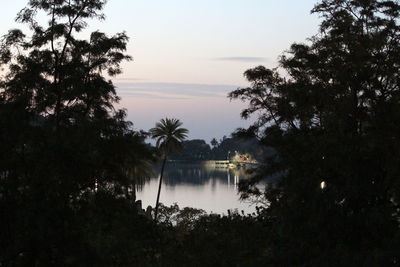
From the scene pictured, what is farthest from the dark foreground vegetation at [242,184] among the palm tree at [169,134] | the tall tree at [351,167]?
the palm tree at [169,134]

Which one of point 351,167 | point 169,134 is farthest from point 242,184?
point 169,134

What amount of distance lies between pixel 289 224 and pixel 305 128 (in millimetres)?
14960

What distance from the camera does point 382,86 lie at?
21.9m

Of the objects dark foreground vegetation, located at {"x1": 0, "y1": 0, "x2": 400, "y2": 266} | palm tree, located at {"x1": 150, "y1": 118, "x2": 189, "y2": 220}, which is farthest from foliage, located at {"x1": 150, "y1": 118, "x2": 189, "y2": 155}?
dark foreground vegetation, located at {"x1": 0, "y1": 0, "x2": 400, "y2": 266}

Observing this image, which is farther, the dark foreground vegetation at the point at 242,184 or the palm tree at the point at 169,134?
the palm tree at the point at 169,134

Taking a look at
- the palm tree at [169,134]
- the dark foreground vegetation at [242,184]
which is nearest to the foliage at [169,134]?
the palm tree at [169,134]

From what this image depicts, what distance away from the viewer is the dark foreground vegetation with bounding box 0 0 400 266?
12.3 metres

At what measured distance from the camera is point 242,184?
3300cm

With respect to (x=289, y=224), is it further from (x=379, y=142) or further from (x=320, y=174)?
(x=379, y=142)

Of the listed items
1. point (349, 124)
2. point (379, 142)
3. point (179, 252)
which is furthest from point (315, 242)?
point (179, 252)

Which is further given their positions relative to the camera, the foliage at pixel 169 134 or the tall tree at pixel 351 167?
the foliage at pixel 169 134

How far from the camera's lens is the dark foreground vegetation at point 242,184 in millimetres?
12312

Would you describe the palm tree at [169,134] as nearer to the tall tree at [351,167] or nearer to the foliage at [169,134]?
the foliage at [169,134]

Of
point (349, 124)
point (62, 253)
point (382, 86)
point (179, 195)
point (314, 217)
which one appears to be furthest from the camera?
point (179, 195)
